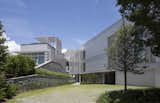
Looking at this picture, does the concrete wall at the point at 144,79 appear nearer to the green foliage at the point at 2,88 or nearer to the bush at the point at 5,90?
the bush at the point at 5,90

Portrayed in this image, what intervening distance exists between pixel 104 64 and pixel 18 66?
795 inches

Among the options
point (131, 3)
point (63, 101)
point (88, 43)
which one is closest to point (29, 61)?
point (63, 101)

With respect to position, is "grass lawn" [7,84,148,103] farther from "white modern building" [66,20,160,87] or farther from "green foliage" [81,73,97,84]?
"green foliage" [81,73,97,84]

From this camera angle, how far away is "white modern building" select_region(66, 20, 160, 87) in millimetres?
30562

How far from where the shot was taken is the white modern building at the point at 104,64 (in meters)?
30.6

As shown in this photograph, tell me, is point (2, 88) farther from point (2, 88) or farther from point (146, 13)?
point (146, 13)

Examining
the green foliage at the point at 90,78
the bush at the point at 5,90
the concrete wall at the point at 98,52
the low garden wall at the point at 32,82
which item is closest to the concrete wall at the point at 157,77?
the concrete wall at the point at 98,52

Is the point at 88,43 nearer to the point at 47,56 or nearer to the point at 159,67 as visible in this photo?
the point at 47,56

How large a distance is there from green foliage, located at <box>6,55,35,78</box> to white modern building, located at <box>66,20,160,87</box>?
8327mm

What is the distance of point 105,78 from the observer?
48.6m

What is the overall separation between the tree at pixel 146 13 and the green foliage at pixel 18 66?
1581cm

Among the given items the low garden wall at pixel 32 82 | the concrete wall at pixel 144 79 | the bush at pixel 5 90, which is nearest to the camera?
the bush at pixel 5 90

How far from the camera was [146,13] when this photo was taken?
13320mm

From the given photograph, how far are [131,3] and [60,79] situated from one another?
84.8 ft
